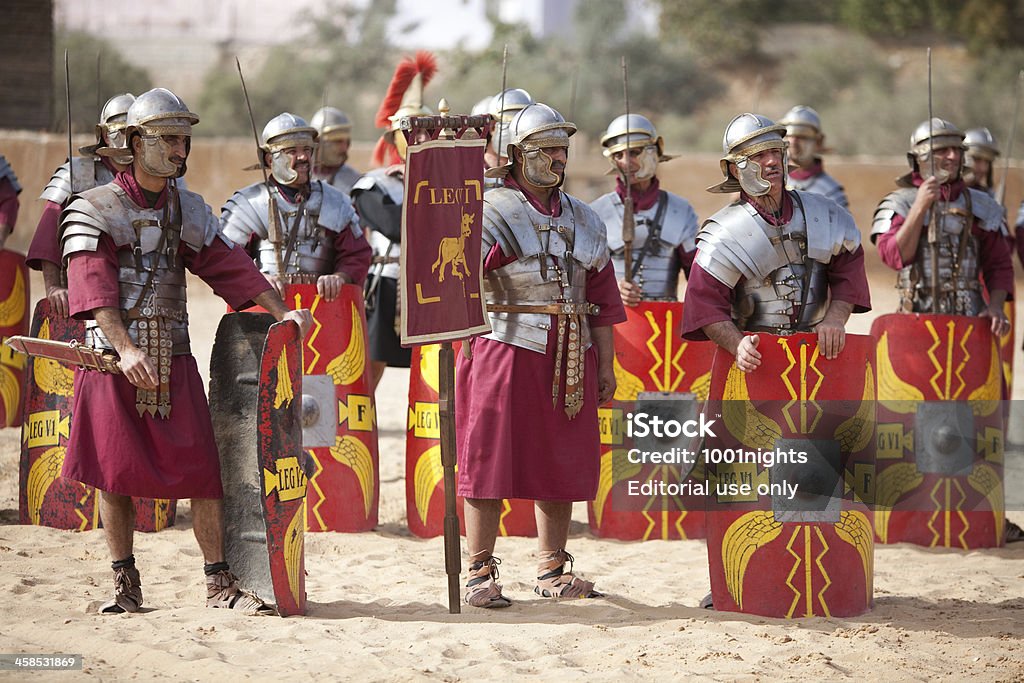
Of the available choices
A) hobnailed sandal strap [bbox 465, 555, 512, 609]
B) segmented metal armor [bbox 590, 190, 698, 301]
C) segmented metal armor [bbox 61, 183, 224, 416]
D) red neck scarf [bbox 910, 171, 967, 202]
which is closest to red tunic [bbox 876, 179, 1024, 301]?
red neck scarf [bbox 910, 171, 967, 202]

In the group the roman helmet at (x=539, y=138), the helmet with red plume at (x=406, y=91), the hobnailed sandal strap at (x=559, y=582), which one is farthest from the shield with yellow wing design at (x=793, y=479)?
the helmet with red plume at (x=406, y=91)

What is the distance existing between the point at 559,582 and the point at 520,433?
0.70 m

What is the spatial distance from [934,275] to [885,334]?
69 centimetres

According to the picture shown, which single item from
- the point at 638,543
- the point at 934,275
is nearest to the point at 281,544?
the point at 638,543

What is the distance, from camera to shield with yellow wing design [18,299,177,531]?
6656 mm

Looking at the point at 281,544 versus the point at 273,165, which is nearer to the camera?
the point at 281,544

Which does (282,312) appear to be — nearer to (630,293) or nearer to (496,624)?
(496,624)

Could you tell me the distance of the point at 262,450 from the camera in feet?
16.9

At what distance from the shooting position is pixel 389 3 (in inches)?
1553

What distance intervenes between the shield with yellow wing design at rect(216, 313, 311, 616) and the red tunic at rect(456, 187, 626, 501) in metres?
0.72

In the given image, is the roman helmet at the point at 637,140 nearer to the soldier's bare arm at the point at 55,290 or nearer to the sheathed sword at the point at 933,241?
the sheathed sword at the point at 933,241

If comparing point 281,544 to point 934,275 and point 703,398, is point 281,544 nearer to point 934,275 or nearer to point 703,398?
point 703,398

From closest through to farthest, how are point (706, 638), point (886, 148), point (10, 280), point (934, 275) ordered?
1. point (706, 638)
2. point (934, 275)
3. point (10, 280)
4. point (886, 148)

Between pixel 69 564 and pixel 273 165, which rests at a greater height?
pixel 273 165
